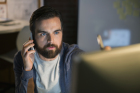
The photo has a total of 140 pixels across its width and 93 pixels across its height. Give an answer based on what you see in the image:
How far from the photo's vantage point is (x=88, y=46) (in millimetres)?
3334

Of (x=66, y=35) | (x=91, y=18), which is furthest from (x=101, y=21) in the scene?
(x=66, y=35)

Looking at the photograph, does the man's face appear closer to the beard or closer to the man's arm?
the beard

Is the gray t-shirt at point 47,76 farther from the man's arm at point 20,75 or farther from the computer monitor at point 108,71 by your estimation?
the computer monitor at point 108,71

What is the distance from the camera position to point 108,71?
0.42 metres

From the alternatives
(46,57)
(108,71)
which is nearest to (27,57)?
A: (46,57)

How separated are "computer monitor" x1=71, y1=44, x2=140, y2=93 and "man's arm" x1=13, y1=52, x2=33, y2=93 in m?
0.72

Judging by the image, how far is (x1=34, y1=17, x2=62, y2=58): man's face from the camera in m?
1.07

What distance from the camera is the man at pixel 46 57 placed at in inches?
→ 42.3

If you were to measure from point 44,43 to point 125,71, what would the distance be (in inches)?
27.6

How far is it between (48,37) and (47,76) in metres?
0.23

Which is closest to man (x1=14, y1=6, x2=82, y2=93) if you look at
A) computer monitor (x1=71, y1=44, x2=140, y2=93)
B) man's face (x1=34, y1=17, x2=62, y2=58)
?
man's face (x1=34, y1=17, x2=62, y2=58)

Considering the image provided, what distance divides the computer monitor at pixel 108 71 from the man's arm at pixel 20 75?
2.38 ft

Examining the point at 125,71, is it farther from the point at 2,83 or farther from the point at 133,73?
the point at 2,83

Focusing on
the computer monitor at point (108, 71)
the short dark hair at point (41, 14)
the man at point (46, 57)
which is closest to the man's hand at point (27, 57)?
the man at point (46, 57)
